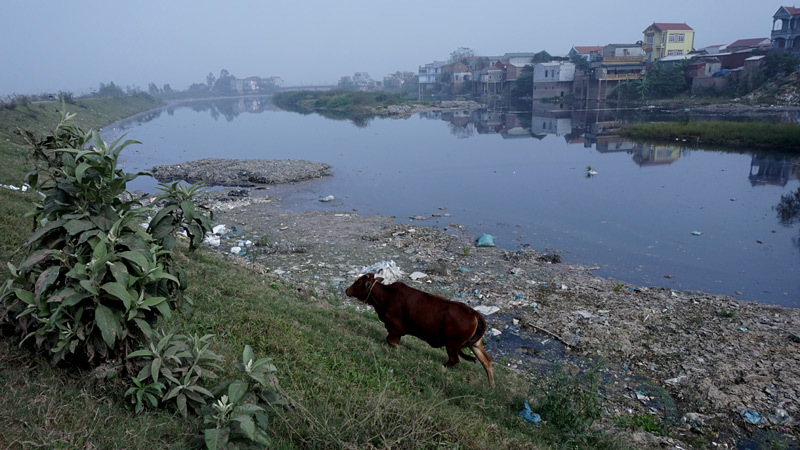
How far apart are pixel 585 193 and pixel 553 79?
43.8 meters

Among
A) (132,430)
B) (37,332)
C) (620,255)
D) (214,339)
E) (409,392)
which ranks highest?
(37,332)

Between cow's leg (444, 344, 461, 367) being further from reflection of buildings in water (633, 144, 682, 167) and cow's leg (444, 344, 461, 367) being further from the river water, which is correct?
reflection of buildings in water (633, 144, 682, 167)

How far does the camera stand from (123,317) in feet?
8.20

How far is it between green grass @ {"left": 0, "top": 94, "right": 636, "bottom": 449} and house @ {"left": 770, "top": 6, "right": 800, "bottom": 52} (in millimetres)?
56901

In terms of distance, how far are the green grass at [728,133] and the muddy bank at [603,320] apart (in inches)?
693

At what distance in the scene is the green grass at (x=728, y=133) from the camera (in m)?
20.9

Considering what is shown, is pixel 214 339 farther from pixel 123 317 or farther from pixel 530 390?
pixel 530 390

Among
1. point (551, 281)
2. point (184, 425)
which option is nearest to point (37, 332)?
point (184, 425)

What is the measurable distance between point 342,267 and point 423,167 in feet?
42.2

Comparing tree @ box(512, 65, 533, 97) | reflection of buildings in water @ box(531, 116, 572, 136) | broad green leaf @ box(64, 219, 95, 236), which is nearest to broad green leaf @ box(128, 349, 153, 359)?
broad green leaf @ box(64, 219, 95, 236)

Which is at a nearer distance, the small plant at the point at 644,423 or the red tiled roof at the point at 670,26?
the small plant at the point at 644,423

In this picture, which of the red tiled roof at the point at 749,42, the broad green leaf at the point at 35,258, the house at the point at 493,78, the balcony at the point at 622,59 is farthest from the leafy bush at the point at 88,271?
the red tiled roof at the point at 749,42

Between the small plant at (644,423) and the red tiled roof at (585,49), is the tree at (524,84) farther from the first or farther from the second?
the small plant at (644,423)

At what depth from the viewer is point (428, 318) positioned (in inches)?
181
